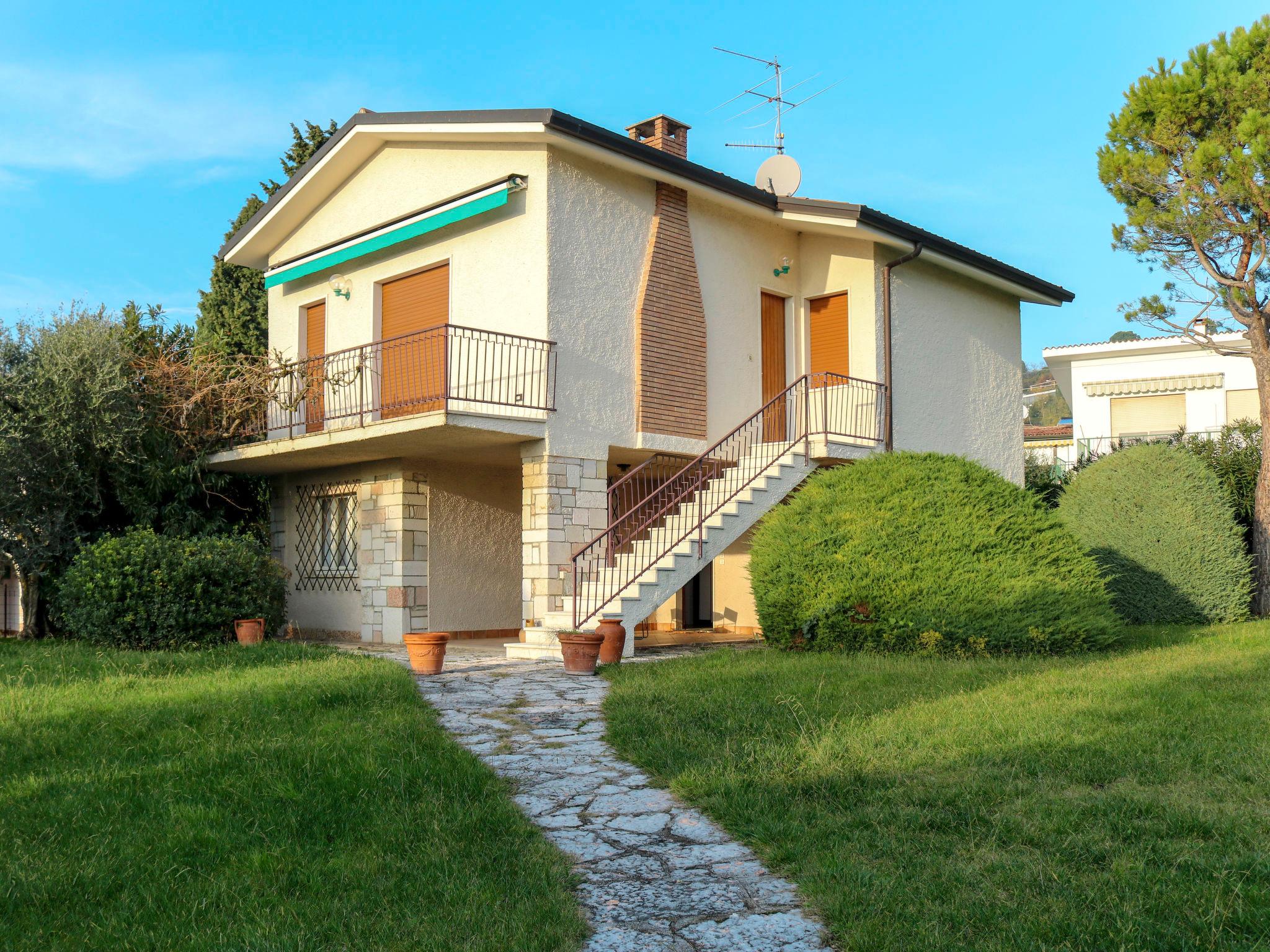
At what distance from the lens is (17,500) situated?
42.7 feet

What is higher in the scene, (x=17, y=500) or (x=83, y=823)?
(x=17, y=500)

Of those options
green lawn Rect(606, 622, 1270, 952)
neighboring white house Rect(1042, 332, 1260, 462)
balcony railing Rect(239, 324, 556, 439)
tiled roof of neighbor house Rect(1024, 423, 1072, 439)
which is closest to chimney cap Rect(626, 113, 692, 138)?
balcony railing Rect(239, 324, 556, 439)

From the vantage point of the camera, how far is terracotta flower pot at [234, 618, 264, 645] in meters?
11.9

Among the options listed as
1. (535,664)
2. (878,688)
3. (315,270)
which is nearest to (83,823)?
(878,688)

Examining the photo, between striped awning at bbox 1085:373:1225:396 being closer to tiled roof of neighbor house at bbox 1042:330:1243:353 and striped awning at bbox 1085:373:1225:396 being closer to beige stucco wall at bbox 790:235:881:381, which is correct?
tiled roof of neighbor house at bbox 1042:330:1243:353

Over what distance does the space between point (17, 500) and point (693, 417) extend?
8.17 metres

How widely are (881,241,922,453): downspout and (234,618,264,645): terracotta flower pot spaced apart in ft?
27.0

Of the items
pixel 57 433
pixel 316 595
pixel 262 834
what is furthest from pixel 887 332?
pixel 262 834

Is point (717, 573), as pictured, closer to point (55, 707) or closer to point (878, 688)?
point (878, 688)

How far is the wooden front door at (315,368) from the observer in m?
14.4

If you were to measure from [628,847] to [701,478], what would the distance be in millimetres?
8393

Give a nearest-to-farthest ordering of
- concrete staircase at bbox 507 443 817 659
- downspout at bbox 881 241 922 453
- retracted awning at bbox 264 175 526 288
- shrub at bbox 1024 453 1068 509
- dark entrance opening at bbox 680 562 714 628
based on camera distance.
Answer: concrete staircase at bbox 507 443 817 659 → retracted awning at bbox 264 175 526 288 → downspout at bbox 881 241 922 453 → dark entrance opening at bbox 680 562 714 628 → shrub at bbox 1024 453 1068 509

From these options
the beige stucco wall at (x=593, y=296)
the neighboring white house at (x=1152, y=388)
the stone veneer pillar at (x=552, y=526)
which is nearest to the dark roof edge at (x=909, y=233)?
the beige stucco wall at (x=593, y=296)

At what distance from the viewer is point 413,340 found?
1400 centimetres
